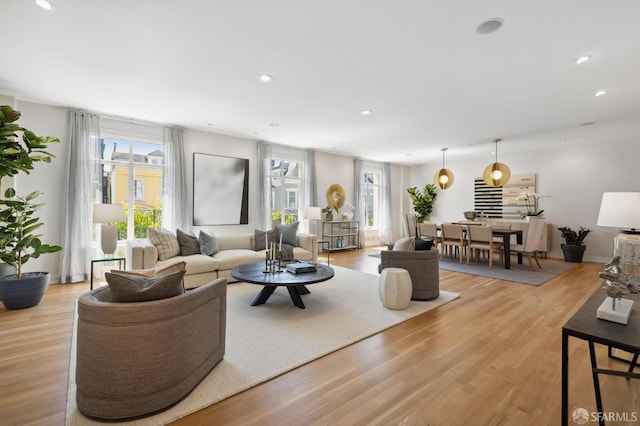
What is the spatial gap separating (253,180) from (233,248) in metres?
1.88

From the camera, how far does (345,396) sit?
73.9 inches

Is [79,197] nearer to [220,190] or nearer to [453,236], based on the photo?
[220,190]

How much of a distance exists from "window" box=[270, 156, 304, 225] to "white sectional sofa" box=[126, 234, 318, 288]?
5.81ft

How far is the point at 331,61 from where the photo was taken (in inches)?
120

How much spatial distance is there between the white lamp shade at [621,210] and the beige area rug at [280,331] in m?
1.89

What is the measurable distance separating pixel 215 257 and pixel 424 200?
23.9 feet

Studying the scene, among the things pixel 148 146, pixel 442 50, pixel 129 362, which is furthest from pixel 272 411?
pixel 148 146

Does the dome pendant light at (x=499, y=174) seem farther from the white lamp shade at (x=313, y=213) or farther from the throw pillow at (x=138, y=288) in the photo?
the throw pillow at (x=138, y=288)

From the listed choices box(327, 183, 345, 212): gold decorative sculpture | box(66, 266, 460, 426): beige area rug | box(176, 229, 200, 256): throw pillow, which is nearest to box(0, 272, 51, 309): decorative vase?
box(66, 266, 460, 426): beige area rug

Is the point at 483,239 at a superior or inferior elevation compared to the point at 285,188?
inferior

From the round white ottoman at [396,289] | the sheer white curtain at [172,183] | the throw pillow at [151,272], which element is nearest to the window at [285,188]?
the sheer white curtain at [172,183]

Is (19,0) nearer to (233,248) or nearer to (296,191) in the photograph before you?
(233,248)

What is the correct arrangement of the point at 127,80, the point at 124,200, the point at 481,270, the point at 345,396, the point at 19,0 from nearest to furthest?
1. the point at 345,396
2. the point at 19,0
3. the point at 127,80
4. the point at 124,200
5. the point at 481,270

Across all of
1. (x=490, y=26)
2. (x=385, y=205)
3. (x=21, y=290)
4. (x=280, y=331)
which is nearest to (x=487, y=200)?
(x=385, y=205)
